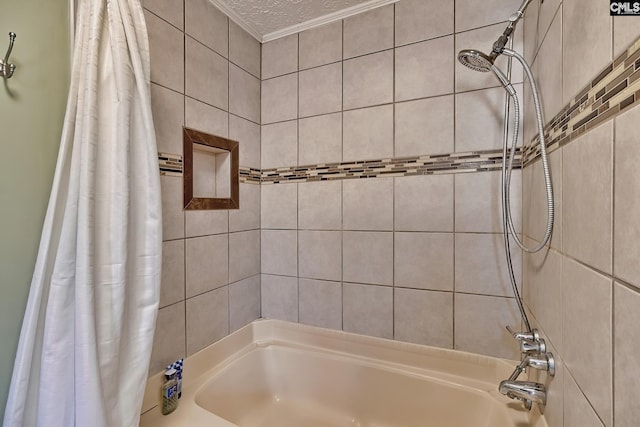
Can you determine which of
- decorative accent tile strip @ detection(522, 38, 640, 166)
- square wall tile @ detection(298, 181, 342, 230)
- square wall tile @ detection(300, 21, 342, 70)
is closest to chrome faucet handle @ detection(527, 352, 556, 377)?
decorative accent tile strip @ detection(522, 38, 640, 166)

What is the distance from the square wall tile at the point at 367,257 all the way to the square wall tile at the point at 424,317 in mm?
118

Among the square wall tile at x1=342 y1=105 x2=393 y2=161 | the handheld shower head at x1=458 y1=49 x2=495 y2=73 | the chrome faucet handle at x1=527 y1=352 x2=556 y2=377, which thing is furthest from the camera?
the square wall tile at x1=342 y1=105 x2=393 y2=161

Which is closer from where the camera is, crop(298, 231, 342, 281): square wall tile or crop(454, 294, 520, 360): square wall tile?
crop(454, 294, 520, 360): square wall tile

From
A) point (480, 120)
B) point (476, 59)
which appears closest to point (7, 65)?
point (476, 59)

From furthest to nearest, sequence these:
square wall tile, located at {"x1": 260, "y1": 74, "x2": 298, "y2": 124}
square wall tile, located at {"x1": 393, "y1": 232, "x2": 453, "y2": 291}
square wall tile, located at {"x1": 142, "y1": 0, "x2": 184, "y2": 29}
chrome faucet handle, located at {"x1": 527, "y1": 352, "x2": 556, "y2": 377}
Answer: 1. square wall tile, located at {"x1": 260, "y1": 74, "x2": 298, "y2": 124}
2. square wall tile, located at {"x1": 393, "y1": 232, "x2": 453, "y2": 291}
3. square wall tile, located at {"x1": 142, "y1": 0, "x2": 184, "y2": 29}
4. chrome faucet handle, located at {"x1": 527, "y1": 352, "x2": 556, "y2": 377}

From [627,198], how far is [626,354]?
0.81 ft

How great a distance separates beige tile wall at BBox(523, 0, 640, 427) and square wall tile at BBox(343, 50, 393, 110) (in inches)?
27.3

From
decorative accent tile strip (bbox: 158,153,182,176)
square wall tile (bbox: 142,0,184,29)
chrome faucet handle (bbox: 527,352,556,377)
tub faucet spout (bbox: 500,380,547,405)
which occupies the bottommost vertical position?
tub faucet spout (bbox: 500,380,547,405)

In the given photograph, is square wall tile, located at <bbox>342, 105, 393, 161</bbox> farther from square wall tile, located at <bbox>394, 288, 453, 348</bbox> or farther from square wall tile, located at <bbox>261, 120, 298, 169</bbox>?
Result: square wall tile, located at <bbox>394, 288, 453, 348</bbox>

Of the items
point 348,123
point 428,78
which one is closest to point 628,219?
point 428,78

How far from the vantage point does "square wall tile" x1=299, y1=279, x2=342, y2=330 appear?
1.62 meters

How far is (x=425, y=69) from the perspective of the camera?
4.66 ft

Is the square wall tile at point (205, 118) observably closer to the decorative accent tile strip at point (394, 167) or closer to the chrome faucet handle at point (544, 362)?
the decorative accent tile strip at point (394, 167)

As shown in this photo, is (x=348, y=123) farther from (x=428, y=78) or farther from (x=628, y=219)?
(x=628, y=219)
